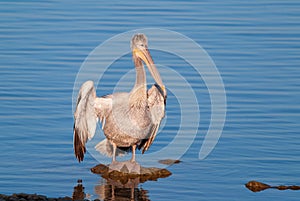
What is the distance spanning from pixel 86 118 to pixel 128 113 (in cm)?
44

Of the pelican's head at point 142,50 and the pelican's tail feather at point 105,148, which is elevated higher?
the pelican's head at point 142,50

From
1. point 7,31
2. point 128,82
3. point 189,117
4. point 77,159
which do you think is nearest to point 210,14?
point 7,31

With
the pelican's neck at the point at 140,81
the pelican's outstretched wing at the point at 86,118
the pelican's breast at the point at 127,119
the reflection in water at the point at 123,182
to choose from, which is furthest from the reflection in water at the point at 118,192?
the pelican's neck at the point at 140,81

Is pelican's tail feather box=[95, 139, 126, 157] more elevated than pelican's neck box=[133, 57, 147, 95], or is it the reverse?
pelican's neck box=[133, 57, 147, 95]

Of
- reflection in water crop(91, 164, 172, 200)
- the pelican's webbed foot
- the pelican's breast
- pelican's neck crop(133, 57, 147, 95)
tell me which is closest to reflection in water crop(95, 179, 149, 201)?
reflection in water crop(91, 164, 172, 200)

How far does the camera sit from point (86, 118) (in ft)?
28.0

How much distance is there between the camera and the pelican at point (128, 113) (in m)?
8.54

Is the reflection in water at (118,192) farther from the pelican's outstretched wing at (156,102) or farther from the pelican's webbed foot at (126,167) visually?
the pelican's outstretched wing at (156,102)

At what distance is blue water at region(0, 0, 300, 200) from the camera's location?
321 inches

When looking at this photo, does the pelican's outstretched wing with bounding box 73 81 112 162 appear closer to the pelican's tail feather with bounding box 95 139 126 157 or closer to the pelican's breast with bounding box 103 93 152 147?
the pelican's breast with bounding box 103 93 152 147

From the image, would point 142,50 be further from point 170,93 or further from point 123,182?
point 170,93

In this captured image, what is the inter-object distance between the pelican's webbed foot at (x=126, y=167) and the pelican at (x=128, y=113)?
95 mm

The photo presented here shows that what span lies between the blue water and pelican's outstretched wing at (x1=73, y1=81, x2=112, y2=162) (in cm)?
23

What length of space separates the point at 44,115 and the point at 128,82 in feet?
5.59
